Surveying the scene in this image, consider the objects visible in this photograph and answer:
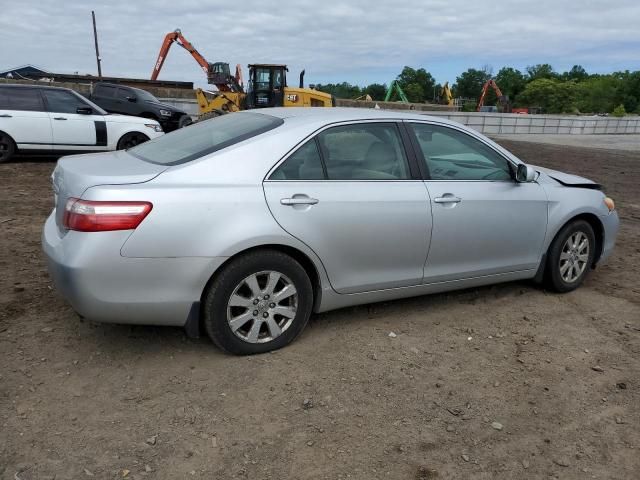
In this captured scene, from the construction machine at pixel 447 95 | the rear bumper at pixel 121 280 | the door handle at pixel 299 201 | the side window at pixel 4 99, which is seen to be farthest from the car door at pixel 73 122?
the construction machine at pixel 447 95

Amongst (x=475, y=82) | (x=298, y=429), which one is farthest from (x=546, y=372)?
(x=475, y=82)

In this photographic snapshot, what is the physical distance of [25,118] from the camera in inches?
401

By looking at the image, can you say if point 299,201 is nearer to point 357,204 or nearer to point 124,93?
point 357,204

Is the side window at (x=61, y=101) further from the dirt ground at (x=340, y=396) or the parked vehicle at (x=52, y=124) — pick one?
the dirt ground at (x=340, y=396)

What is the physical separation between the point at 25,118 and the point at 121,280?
8.61m

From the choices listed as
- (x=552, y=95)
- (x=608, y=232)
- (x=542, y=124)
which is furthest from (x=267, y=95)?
(x=552, y=95)

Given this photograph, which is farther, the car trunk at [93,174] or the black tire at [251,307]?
the black tire at [251,307]

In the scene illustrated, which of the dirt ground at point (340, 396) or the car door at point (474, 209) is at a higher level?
the car door at point (474, 209)

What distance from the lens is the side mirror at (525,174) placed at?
4340mm

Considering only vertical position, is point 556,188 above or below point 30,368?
above

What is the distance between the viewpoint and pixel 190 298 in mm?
3230

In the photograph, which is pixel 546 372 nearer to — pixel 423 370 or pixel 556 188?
pixel 423 370

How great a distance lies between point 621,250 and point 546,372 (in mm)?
3553

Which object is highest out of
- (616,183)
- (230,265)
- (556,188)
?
(556,188)
